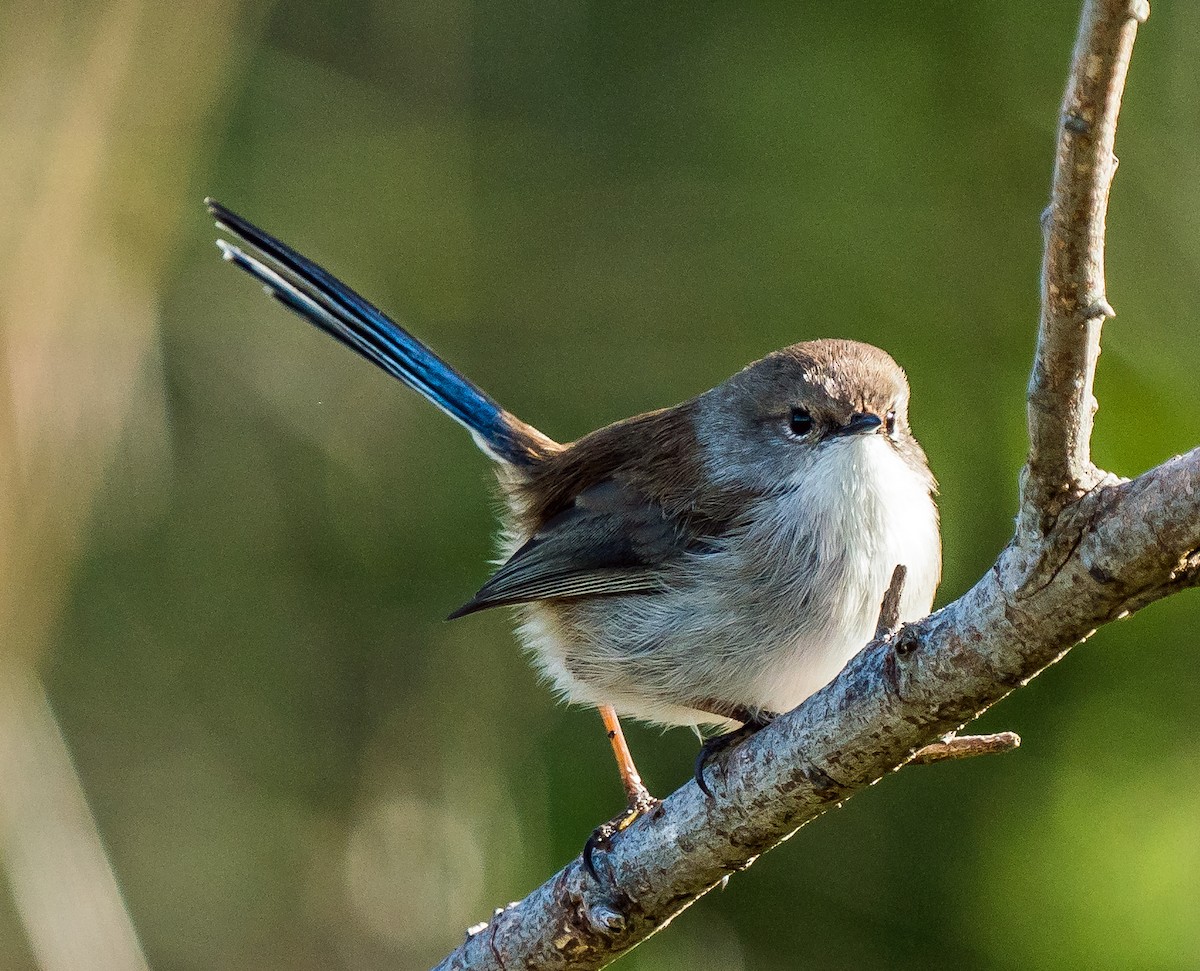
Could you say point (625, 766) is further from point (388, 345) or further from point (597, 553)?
point (388, 345)

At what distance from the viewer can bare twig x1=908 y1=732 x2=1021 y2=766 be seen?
3.25 meters

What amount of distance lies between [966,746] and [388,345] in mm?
3036

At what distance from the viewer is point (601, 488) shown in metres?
5.08

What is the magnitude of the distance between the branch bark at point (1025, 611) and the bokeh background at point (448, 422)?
2094 mm

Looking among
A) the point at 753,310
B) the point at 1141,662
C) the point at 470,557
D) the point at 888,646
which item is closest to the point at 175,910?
the point at 470,557

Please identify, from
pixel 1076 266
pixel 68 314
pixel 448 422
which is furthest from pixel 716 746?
pixel 448 422

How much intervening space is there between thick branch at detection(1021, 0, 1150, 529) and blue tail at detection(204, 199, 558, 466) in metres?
3.21

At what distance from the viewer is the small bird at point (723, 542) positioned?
429 centimetres

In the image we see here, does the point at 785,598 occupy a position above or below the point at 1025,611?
below

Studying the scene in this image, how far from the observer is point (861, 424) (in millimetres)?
4445

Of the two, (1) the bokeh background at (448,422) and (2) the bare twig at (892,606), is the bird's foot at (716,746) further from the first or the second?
(1) the bokeh background at (448,422)

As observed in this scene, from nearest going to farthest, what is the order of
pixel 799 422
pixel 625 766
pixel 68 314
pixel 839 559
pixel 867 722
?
pixel 867 722 < pixel 839 559 < pixel 799 422 < pixel 625 766 < pixel 68 314

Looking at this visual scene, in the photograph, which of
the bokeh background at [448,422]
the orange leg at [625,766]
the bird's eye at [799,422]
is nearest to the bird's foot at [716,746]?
the orange leg at [625,766]

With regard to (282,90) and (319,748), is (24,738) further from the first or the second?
(282,90)
